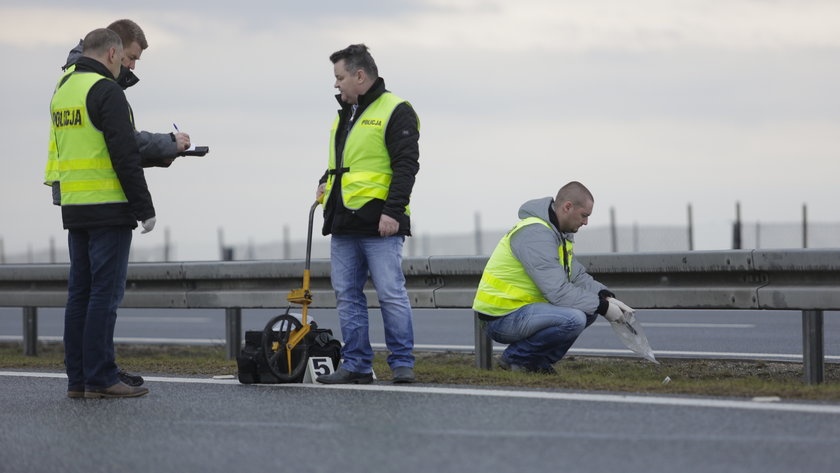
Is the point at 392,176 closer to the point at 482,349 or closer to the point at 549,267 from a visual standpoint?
the point at 549,267

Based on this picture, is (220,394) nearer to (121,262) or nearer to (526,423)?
(121,262)

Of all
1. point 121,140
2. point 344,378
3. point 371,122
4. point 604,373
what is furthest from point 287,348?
point 604,373

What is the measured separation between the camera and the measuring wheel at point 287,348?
7273 mm

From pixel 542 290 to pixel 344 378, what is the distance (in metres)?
1.36

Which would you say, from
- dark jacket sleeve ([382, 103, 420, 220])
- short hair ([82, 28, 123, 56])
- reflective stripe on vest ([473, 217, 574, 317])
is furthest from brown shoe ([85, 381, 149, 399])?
reflective stripe on vest ([473, 217, 574, 317])

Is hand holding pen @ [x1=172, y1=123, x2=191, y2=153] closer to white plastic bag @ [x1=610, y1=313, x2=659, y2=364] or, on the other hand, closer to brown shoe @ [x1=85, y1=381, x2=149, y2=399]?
brown shoe @ [x1=85, y1=381, x2=149, y2=399]

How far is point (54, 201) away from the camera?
23.1 ft

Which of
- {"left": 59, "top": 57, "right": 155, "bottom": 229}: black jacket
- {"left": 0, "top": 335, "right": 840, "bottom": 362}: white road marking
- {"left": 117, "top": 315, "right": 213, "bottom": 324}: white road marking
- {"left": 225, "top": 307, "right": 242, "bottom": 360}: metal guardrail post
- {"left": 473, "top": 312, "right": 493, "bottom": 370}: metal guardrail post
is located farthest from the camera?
{"left": 117, "top": 315, "right": 213, "bottom": 324}: white road marking

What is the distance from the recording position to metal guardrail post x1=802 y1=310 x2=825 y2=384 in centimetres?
764

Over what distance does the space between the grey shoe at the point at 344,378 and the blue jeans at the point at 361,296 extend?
0.03m

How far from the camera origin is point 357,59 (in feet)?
23.5

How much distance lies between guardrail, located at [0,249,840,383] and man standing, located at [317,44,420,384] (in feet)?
3.92

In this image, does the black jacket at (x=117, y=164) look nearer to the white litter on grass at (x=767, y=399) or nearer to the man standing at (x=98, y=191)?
the man standing at (x=98, y=191)

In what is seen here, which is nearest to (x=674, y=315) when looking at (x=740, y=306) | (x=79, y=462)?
(x=740, y=306)
